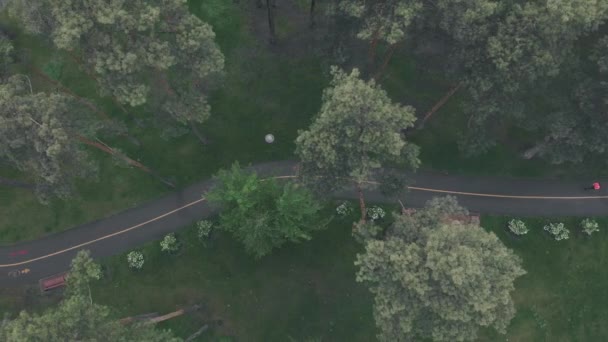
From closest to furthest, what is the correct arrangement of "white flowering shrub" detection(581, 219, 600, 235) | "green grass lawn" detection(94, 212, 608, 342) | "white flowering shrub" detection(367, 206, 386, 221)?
"green grass lawn" detection(94, 212, 608, 342) → "white flowering shrub" detection(581, 219, 600, 235) → "white flowering shrub" detection(367, 206, 386, 221)

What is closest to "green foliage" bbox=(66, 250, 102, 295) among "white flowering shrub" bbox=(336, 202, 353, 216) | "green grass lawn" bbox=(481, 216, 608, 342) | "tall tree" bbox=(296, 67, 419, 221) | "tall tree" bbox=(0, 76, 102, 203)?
"tall tree" bbox=(0, 76, 102, 203)

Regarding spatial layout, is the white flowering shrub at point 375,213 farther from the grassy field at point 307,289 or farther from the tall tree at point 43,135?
the tall tree at point 43,135

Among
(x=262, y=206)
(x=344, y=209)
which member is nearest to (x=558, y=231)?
(x=344, y=209)

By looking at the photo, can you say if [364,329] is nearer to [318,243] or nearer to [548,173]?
[318,243]

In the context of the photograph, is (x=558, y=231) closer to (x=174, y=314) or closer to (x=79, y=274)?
(x=174, y=314)

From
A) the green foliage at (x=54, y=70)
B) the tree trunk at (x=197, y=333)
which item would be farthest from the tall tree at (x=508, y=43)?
the green foliage at (x=54, y=70)

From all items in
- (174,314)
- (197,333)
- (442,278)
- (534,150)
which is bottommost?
(197,333)

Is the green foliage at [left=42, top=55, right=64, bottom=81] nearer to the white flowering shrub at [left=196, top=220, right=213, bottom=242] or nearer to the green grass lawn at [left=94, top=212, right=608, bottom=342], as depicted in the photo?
the green grass lawn at [left=94, top=212, right=608, bottom=342]
